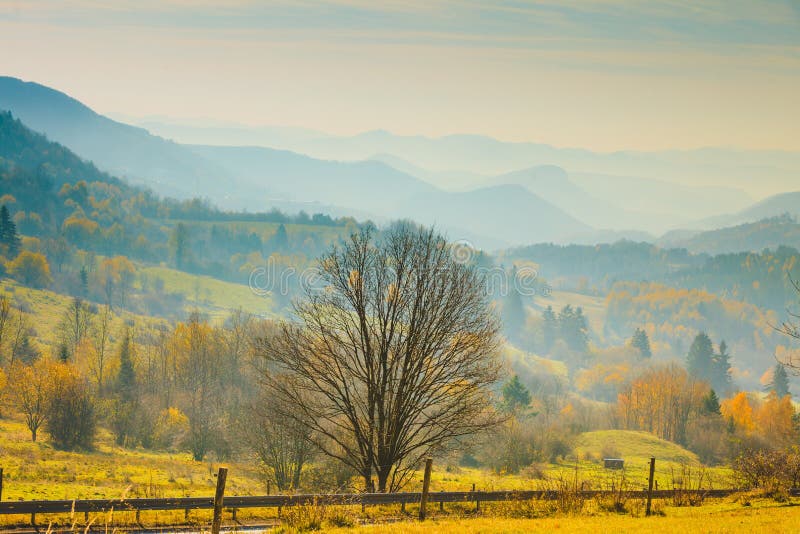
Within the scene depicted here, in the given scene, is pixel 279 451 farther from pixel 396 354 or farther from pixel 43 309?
pixel 43 309

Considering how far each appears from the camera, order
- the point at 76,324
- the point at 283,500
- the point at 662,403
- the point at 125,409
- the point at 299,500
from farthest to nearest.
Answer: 1. the point at 76,324
2. the point at 662,403
3. the point at 125,409
4. the point at 283,500
5. the point at 299,500

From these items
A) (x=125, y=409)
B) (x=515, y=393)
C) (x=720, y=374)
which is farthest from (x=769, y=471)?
(x=720, y=374)

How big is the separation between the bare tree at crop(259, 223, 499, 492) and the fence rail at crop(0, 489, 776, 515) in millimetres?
2776

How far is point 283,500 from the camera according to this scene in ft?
71.1

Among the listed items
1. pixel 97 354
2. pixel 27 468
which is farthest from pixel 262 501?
pixel 97 354

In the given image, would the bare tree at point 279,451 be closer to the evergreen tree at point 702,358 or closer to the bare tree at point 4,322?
the bare tree at point 4,322

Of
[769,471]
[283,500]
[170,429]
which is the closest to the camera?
[283,500]

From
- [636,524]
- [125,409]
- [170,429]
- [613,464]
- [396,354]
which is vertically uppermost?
[396,354]

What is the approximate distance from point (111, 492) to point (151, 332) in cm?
10938

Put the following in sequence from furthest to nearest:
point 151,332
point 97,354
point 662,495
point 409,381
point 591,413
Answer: point 151,332, point 591,413, point 97,354, point 409,381, point 662,495

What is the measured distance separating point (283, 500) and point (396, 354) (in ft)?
23.6

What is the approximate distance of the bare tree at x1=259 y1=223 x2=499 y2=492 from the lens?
26562mm

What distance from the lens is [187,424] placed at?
6912 centimetres

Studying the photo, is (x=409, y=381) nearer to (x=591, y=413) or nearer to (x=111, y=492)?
(x=111, y=492)
